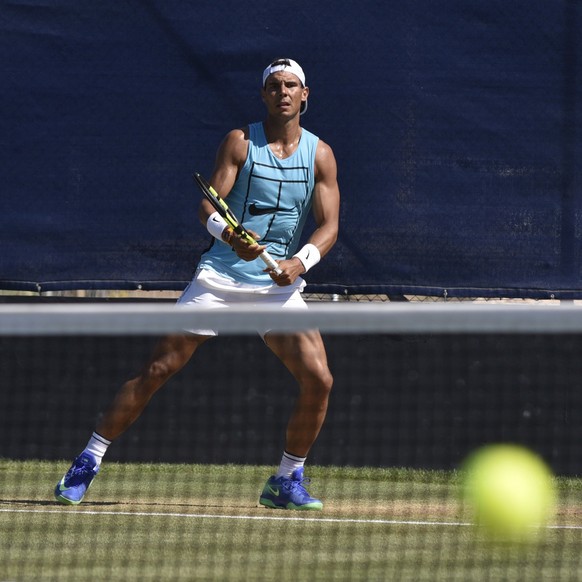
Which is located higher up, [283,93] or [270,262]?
[283,93]

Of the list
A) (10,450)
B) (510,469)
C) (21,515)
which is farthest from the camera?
(10,450)

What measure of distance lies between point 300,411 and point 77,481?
0.87 metres

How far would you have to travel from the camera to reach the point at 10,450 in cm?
692

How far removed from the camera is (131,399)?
17.9 ft

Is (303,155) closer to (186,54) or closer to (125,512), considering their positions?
(186,54)

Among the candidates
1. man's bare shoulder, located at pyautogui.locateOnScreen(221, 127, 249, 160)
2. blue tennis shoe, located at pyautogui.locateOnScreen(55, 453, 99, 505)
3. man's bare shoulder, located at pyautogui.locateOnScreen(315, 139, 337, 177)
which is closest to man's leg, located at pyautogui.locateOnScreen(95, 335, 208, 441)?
blue tennis shoe, located at pyautogui.locateOnScreen(55, 453, 99, 505)

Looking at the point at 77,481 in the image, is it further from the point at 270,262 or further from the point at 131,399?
the point at 270,262

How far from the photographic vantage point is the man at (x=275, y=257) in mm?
5410

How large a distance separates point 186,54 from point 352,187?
955 millimetres

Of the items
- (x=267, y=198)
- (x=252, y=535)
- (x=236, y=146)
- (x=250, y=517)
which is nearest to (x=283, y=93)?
(x=236, y=146)

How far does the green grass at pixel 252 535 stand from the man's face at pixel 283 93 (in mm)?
1532

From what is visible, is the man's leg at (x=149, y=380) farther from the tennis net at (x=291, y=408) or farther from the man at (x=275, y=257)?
the tennis net at (x=291, y=408)

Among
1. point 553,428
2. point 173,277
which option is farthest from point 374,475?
point 173,277

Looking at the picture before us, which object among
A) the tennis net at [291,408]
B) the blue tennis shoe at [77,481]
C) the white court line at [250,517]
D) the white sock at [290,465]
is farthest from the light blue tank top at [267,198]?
the white court line at [250,517]
